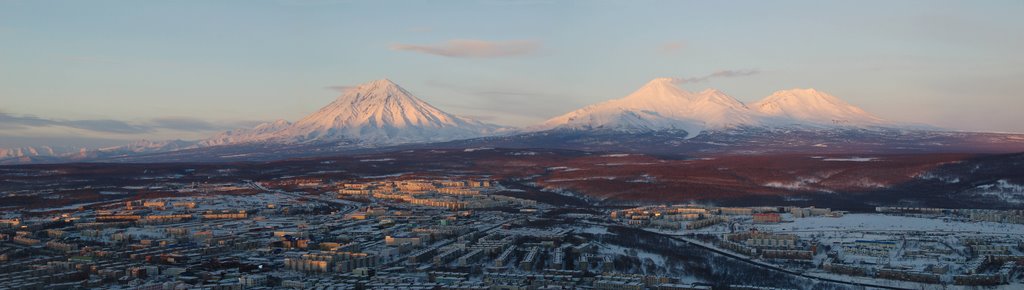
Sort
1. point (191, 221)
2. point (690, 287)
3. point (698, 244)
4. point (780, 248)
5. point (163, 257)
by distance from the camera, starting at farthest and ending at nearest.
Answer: point (191, 221) < point (698, 244) < point (780, 248) < point (163, 257) < point (690, 287)

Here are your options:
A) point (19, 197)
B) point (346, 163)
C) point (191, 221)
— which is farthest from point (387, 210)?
point (346, 163)

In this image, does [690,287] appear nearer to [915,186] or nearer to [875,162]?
[915,186]

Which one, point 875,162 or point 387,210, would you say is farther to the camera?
point 875,162

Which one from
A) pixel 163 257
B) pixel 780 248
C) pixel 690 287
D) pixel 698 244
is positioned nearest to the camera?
pixel 690 287

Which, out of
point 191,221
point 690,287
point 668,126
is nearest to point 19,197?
point 191,221

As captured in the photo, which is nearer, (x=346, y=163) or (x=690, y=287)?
(x=690, y=287)

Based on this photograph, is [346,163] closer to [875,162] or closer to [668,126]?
[875,162]

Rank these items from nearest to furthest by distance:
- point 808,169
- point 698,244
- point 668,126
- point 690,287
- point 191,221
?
point 690,287 → point 698,244 → point 191,221 → point 808,169 → point 668,126

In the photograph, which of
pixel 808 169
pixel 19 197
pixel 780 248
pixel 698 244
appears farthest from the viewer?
pixel 808 169

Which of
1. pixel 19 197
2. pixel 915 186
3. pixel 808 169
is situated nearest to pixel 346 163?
pixel 19 197
